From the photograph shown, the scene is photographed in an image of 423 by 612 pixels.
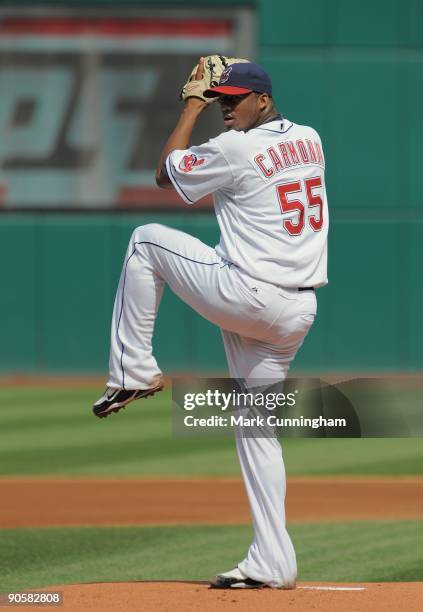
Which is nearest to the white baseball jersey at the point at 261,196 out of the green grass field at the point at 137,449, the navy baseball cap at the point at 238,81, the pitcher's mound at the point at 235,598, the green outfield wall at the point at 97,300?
the navy baseball cap at the point at 238,81

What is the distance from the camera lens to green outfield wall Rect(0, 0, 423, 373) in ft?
56.8

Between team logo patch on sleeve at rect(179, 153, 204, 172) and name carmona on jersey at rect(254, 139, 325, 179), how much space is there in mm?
205

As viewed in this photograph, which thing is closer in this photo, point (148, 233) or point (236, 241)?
point (236, 241)

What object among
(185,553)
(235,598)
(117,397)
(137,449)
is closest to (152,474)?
(137,449)

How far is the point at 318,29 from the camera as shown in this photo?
57.5ft

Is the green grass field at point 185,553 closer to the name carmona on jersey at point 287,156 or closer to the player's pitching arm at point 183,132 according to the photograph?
the player's pitching arm at point 183,132

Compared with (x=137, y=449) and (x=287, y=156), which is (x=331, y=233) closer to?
(x=137, y=449)

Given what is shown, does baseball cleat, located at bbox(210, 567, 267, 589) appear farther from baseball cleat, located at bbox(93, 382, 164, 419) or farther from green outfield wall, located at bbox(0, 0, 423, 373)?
green outfield wall, located at bbox(0, 0, 423, 373)

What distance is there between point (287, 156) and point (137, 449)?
23.0 ft

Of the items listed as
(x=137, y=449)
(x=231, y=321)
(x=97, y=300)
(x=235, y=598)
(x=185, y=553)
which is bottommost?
(x=235, y=598)

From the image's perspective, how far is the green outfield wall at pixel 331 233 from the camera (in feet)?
56.8

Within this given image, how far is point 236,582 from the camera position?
5207mm

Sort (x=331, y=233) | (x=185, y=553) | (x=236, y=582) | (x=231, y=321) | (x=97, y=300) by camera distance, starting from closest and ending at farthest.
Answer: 1. (x=231, y=321)
2. (x=236, y=582)
3. (x=185, y=553)
4. (x=97, y=300)
5. (x=331, y=233)

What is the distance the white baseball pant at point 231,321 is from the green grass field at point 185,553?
155 cm
